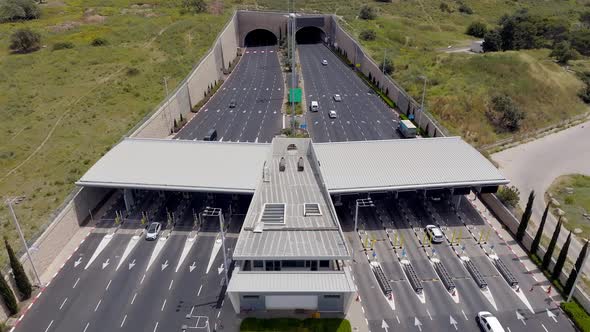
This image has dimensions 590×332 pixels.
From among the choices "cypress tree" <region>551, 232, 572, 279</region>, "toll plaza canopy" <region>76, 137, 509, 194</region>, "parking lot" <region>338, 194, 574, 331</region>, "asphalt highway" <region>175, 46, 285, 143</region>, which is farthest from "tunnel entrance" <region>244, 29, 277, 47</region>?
"cypress tree" <region>551, 232, 572, 279</region>

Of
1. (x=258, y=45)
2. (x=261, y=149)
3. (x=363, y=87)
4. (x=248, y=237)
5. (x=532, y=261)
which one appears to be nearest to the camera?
(x=248, y=237)

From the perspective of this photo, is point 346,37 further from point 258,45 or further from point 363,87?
point 258,45

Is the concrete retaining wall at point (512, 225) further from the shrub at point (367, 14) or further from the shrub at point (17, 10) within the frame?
the shrub at point (17, 10)

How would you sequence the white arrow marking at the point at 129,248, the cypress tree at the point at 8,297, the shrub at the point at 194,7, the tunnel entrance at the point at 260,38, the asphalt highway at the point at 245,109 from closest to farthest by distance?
the cypress tree at the point at 8,297 < the white arrow marking at the point at 129,248 < the asphalt highway at the point at 245,109 < the shrub at the point at 194,7 < the tunnel entrance at the point at 260,38

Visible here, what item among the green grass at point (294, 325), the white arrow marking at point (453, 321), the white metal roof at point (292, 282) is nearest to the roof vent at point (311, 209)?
the white metal roof at point (292, 282)

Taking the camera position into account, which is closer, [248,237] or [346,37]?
[248,237]

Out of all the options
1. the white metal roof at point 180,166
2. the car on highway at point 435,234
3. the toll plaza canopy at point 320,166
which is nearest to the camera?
the car on highway at point 435,234

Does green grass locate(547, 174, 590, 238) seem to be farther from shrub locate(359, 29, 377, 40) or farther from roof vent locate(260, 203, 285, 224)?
shrub locate(359, 29, 377, 40)

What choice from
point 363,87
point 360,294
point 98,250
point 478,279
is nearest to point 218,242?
point 98,250
